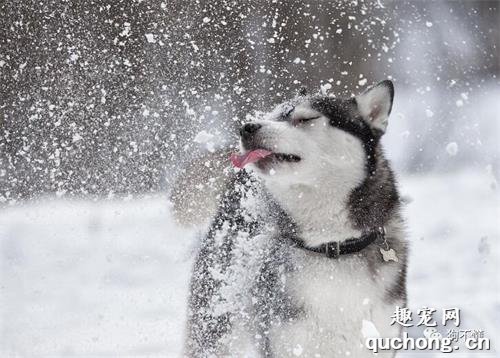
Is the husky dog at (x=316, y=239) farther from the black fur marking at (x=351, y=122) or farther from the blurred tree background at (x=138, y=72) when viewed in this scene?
the blurred tree background at (x=138, y=72)

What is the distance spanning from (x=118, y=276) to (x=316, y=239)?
135 cm

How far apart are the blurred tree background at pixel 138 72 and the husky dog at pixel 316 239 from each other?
4.67ft

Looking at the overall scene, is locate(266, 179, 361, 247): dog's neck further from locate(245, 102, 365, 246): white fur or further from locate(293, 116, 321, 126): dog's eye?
locate(293, 116, 321, 126): dog's eye

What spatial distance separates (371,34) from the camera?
400 cm

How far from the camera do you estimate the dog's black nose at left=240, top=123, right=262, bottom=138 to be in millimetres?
1662

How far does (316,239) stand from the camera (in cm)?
172

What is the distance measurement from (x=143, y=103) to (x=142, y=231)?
860 millimetres

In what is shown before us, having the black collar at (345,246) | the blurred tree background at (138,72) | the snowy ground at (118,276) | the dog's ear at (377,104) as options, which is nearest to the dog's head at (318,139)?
the dog's ear at (377,104)

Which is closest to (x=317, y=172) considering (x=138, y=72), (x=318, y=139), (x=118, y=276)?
(x=318, y=139)

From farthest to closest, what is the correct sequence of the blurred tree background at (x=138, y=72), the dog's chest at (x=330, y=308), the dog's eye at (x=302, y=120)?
1. the blurred tree background at (x=138, y=72)
2. the dog's eye at (x=302, y=120)
3. the dog's chest at (x=330, y=308)

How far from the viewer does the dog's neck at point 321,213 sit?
1.70 metres

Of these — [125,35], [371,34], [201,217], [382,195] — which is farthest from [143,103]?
[382,195]

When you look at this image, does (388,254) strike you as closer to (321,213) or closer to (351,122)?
(321,213)

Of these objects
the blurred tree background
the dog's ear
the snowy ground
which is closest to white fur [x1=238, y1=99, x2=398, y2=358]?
the dog's ear
